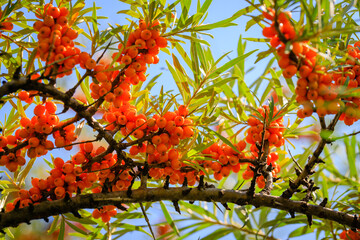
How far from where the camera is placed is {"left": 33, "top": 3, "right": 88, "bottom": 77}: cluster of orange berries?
3.67 ft

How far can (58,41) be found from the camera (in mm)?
1132

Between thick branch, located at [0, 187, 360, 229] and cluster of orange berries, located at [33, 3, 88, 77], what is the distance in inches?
17.3

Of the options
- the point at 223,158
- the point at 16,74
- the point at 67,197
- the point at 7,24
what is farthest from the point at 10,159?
the point at 223,158

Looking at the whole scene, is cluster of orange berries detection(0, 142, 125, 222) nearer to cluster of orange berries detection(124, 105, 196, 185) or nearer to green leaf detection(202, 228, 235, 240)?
cluster of orange berries detection(124, 105, 196, 185)

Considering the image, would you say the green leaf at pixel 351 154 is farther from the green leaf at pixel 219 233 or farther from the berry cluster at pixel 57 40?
the berry cluster at pixel 57 40

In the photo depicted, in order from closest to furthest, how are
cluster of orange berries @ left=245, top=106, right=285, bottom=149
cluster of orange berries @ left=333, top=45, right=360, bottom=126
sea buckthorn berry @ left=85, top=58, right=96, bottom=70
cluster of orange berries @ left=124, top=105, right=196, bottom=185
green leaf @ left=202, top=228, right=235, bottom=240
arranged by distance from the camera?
cluster of orange berries @ left=333, top=45, right=360, bottom=126
sea buckthorn berry @ left=85, top=58, right=96, bottom=70
cluster of orange berries @ left=124, top=105, right=196, bottom=185
cluster of orange berries @ left=245, top=106, right=285, bottom=149
green leaf @ left=202, top=228, right=235, bottom=240

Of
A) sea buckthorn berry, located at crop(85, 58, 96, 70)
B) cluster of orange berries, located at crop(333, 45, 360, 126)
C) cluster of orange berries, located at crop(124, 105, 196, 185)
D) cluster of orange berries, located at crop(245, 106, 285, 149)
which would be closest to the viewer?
cluster of orange berries, located at crop(333, 45, 360, 126)

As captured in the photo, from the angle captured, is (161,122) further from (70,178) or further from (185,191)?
(70,178)

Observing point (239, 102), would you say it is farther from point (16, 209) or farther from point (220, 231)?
point (16, 209)

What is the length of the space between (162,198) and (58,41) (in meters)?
0.64

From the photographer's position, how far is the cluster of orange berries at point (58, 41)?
112cm

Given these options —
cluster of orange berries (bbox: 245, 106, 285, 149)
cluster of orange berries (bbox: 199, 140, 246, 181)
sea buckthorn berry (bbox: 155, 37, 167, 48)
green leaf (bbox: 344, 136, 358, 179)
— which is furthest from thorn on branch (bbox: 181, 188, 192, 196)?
green leaf (bbox: 344, 136, 358, 179)

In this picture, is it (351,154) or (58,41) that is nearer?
(58,41)

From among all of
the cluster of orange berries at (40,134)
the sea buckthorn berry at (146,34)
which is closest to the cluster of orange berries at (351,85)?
the sea buckthorn berry at (146,34)
